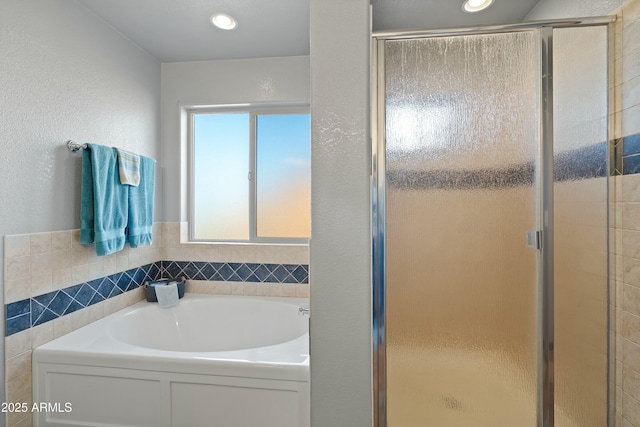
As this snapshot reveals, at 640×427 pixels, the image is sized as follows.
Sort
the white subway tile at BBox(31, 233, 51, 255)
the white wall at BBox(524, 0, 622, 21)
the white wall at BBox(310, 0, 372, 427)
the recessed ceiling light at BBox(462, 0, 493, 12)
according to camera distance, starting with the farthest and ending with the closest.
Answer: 1. the white subway tile at BBox(31, 233, 51, 255)
2. the recessed ceiling light at BBox(462, 0, 493, 12)
3. the white wall at BBox(524, 0, 622, 21)
4. the white wall at BBox(310, 0, 372, 427)

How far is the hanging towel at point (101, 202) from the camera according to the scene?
1.87 m

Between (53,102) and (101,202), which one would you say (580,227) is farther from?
(53,102)

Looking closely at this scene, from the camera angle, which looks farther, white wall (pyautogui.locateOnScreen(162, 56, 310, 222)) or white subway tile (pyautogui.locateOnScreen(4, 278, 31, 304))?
white wall (pyautogui.locateOnScreen(162, 56, 310, 222))

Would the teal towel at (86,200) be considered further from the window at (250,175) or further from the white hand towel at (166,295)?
the window at (250,175)

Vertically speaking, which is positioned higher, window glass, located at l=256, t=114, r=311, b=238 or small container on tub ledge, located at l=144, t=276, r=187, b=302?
window glass, located at l=256, t=114, r=311, b=238

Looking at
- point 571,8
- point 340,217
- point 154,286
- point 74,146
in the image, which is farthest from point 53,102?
point 571,8

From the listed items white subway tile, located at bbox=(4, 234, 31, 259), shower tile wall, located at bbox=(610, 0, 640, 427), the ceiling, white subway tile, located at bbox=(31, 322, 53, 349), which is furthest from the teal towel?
shower tile wall, located at bbox=(610, 0, 640, 427)

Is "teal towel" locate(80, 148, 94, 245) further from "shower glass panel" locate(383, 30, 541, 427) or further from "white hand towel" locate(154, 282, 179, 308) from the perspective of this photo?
"shower glass panel" locate(383, 30, 541, 427)

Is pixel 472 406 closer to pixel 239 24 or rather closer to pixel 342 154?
pixel 342 154

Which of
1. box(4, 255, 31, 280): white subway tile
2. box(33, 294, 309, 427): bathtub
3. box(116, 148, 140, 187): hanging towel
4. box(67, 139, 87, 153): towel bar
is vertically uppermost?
box(67, 139, 87, 153): towel bar

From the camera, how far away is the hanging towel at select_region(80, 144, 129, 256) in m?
1.87

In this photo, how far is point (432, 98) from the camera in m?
1.20

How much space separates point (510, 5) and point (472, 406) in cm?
165

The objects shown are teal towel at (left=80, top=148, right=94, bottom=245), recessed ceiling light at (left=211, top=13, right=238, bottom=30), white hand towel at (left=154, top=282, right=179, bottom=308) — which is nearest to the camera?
teal towel at (left=80, top=148, right=94, bottom=245)
